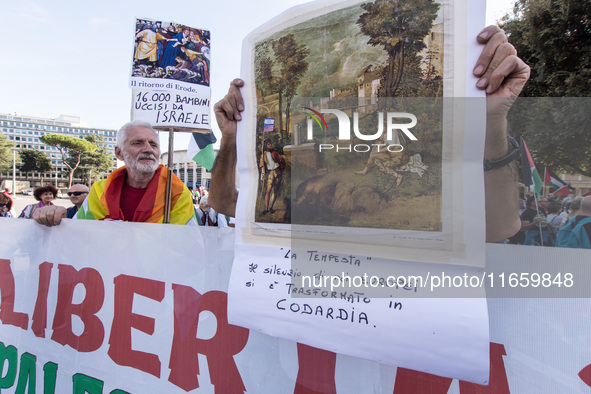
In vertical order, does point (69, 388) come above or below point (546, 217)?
below

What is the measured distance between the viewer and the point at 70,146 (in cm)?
5969

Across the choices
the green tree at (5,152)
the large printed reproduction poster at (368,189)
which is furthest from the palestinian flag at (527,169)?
the green tree at (5,152)

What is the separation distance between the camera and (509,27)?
7941 millimetres

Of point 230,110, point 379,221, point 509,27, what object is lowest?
point 379,221

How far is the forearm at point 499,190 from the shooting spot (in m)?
0.73

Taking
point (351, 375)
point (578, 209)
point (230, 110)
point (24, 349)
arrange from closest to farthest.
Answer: point (351, 375) → point (230, 110) → point (24, 349) → point (578, 209)

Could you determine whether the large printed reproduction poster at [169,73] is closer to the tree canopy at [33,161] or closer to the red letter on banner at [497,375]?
the red letter on banner at [497,375]

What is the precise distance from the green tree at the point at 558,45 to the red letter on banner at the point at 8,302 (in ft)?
28.6

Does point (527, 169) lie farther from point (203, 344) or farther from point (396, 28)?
point (203, 344)

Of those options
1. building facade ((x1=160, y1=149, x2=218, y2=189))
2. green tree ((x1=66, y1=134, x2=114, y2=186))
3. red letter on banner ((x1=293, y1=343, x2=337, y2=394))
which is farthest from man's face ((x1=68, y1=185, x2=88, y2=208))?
green tree ((x1=66, y1=134, x2=114, y2=186))

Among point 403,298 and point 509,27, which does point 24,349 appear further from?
point 509,27

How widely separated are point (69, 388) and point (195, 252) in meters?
0.86

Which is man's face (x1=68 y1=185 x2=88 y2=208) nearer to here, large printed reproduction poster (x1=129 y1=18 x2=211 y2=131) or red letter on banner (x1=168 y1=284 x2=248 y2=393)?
large printed reproduction poster (x1=129 y1=18 x2=211 y2=131)

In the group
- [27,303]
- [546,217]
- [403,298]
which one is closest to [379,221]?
[403,298]
